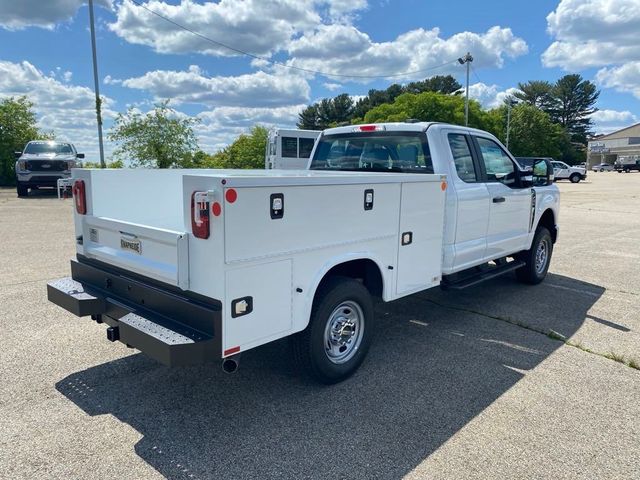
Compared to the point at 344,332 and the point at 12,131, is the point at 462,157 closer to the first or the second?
the point at 344,332

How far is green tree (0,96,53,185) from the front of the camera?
1062 inches

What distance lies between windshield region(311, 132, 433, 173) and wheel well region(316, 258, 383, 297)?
1.45 metres

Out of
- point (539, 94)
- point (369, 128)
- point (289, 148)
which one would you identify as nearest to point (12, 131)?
point (289, 148)

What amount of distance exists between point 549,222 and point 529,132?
69.2 meters

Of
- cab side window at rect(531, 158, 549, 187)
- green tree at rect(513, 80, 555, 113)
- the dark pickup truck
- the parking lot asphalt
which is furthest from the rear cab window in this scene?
green tree at rect(513, 80, 555, 113)

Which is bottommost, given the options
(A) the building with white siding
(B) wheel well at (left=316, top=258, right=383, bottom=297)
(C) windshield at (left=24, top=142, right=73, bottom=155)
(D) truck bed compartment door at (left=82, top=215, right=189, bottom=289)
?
(B) wheel well at (left=316, top=258, right=383, bottom=297)

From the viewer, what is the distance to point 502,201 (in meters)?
5.79

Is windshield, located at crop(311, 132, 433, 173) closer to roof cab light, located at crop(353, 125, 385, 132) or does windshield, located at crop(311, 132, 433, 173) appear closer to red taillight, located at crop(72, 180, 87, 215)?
roof cab light, located at crop(353, 125, 385, 132)

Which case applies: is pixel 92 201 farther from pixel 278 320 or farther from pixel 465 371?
pixel 465 371

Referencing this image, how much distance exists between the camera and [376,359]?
438 cm

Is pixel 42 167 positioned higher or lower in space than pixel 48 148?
lower

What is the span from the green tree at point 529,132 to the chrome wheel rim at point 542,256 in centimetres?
6692

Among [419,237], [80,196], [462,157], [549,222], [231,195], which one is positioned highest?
[462,157]

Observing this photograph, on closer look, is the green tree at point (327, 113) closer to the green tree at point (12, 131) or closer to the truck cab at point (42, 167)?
the green tree at point (12, 131)
